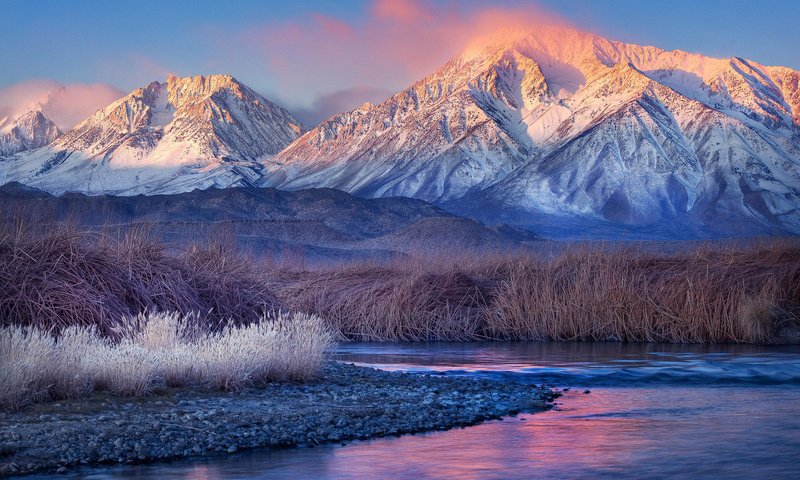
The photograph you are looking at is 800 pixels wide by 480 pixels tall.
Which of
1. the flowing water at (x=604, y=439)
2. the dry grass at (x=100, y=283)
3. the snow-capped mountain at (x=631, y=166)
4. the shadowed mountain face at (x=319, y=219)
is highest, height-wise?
the snow-capped mountain at (x=631, y=166)

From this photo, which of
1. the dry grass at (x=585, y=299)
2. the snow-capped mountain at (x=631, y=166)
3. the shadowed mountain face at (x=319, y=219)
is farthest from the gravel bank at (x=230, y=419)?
the snow-capped mountain at (x=631, y=166)

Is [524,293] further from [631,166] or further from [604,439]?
[631,166]

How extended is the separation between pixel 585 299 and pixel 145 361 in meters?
15.5

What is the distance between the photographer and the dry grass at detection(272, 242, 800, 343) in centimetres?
2544

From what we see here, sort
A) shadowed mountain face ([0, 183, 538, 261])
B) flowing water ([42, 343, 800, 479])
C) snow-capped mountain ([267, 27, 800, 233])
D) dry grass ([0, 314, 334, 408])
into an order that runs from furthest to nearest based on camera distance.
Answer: snow-capped mountain ([267, 27, 800, 233])
shadowed mountain face ([0, 183, 538, 261])
dry grass ([0, 314, 334, 408])
flowing water ([42, 343, 800, 479])

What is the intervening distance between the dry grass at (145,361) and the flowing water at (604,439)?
8.41 ft

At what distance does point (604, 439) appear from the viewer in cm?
1246

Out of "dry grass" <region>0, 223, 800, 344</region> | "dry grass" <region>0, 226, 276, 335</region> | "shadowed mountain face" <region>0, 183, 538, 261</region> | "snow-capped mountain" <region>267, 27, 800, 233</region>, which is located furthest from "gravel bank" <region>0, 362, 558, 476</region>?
"snow-capped mountain" <region>267, 27, 800, 233</region>

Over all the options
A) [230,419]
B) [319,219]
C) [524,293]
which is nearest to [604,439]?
[230,419]

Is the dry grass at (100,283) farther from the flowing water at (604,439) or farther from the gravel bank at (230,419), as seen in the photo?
the flowing water at (604,439)

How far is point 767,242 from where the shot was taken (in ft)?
97.6

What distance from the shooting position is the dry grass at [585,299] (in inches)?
1001

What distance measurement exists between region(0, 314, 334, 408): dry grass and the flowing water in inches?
101

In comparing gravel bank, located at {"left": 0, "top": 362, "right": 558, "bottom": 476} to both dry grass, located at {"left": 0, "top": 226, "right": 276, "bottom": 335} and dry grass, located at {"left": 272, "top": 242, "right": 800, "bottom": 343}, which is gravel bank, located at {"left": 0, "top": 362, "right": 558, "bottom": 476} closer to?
dry grass, located at {"left": 0, "top": 226, "right": 276, "bottom": 335}
